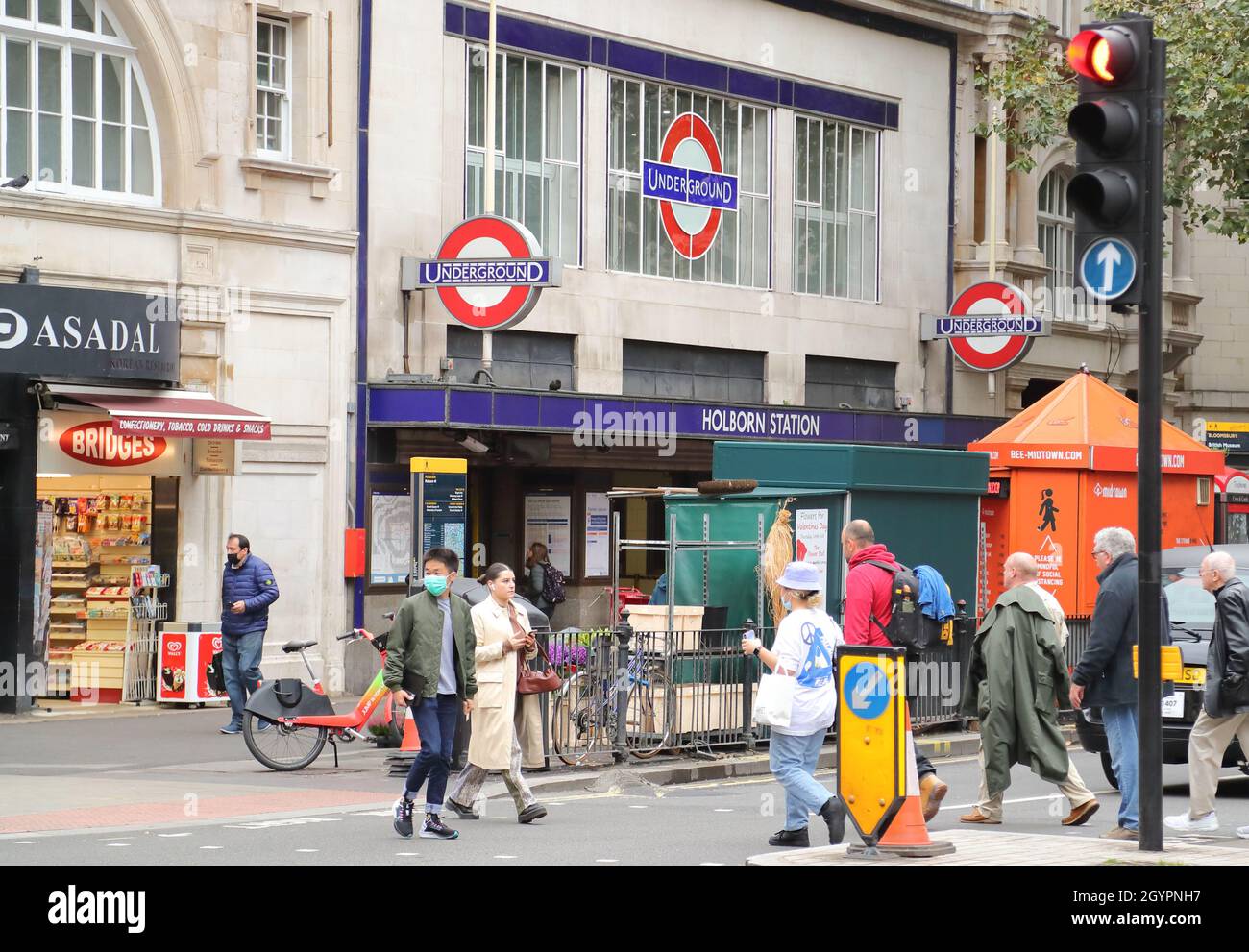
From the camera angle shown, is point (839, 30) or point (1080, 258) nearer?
point (1080, 258)

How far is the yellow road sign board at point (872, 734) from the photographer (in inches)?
403

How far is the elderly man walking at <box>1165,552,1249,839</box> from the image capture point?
11578 mm

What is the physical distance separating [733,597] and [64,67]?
960 cm

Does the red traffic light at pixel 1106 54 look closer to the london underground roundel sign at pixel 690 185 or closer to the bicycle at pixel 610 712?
the bicycle at pixel 610 712

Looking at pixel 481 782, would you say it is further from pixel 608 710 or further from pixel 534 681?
pixel 608 710

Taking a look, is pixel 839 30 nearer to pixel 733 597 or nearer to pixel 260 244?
pixel 260 244

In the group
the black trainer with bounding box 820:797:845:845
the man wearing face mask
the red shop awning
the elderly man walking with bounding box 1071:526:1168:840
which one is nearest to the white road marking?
the man wearing face mask

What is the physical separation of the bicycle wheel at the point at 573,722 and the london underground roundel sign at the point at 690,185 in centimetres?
1319

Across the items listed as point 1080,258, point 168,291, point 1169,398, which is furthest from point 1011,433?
point 1169,398

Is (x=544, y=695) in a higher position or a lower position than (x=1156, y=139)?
lower

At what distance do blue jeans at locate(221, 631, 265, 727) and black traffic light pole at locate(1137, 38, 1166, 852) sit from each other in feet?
36.1

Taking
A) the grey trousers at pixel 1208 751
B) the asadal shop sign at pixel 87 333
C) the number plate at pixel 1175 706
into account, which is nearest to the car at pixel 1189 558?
the number plate at pixel 1175 706

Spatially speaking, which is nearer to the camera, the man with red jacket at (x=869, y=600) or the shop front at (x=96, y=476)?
the man with red jacket at (x=869, y=600)

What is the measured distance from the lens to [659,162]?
91.0 feet
